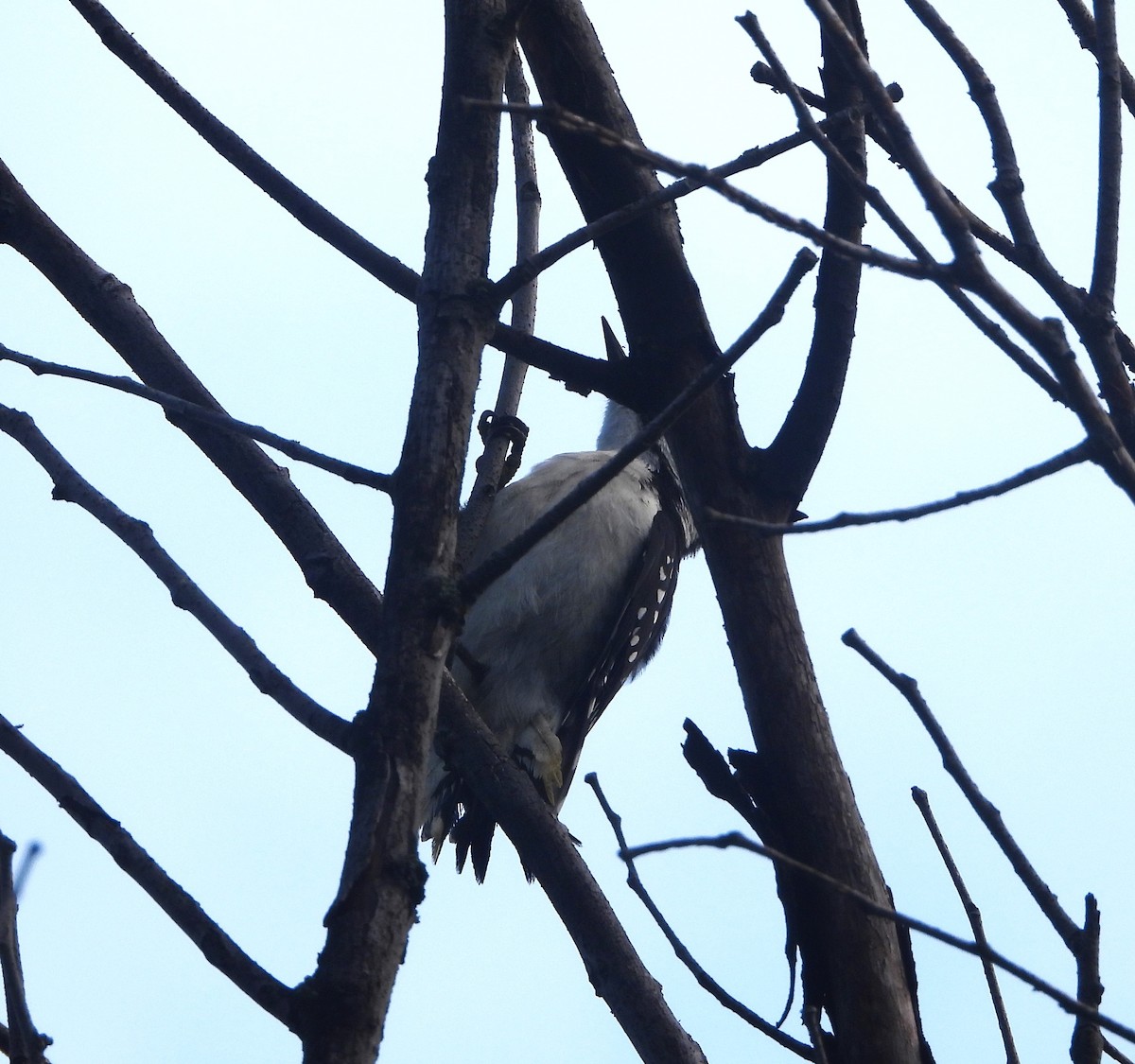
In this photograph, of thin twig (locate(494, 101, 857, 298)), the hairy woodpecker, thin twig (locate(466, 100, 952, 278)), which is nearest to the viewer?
thin twig (locate(466, 100, 952, 278))

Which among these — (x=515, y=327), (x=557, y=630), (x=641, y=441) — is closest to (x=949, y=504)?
(x=641, y=441)

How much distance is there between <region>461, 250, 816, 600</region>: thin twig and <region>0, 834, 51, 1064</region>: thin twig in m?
0.71

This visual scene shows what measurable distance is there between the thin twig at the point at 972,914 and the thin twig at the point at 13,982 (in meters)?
1.31

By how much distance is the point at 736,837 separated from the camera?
155cm

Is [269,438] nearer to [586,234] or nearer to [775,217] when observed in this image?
[586,234]

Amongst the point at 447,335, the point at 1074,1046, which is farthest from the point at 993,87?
the point at 1074,1046

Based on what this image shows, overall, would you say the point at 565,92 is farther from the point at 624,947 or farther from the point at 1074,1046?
the point at 1074,1046

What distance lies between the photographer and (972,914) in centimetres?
216

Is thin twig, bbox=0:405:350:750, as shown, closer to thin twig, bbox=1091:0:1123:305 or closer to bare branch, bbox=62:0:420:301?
bare branch, bbox=62:0:420:301

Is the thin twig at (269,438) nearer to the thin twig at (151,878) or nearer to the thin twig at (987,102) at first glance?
the thin twig at (151,878)

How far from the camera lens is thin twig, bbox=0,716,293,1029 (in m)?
1.53

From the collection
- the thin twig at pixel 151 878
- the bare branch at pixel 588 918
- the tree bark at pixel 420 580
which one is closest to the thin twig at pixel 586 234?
the tree bark at pixel 420 580

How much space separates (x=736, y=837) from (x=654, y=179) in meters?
1.93

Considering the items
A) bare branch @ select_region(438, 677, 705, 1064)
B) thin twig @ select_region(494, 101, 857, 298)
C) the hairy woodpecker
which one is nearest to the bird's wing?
the hairy woodpecker
